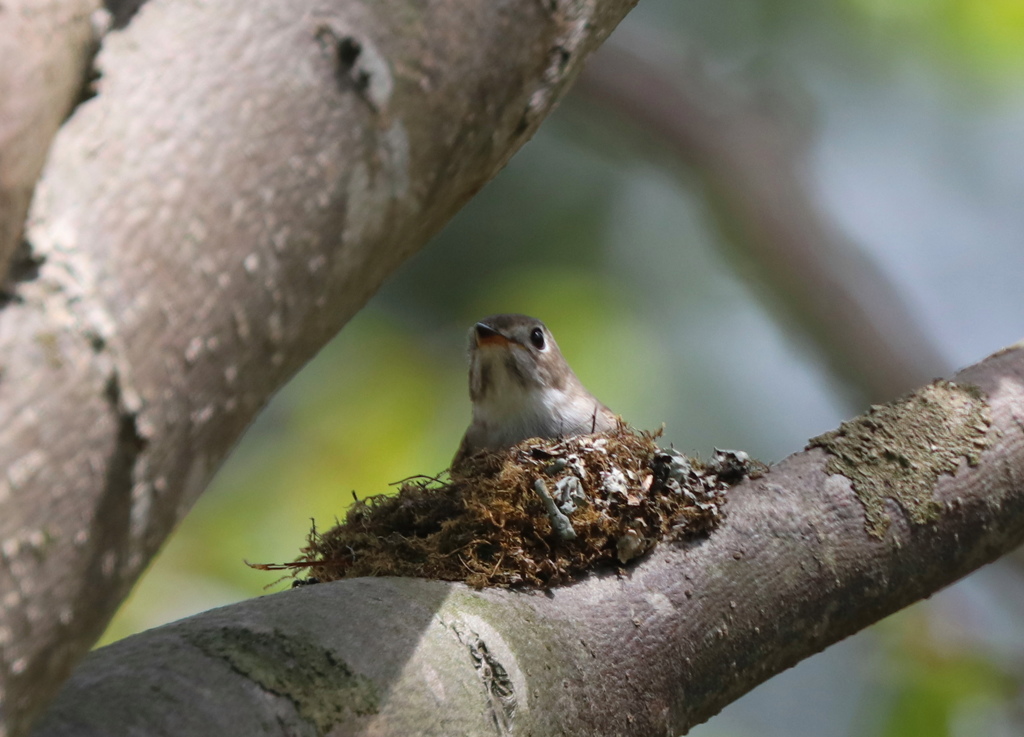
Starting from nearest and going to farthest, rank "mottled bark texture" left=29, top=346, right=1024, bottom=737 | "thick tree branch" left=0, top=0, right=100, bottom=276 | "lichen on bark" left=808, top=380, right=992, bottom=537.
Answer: "thick tree branch" left=0, top=0, right=100, bottom=276 → "mottled bark texture" left=29, top=346, right=1024, bottom=737 → "lichen on bark" left=808, top=380, right=992, bottom=537

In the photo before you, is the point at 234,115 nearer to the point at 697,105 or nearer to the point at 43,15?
the point at 43,15

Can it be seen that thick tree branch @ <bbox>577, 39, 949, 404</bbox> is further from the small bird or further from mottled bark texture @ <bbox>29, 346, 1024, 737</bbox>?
mottled bark texture @ <bbox>29, 346, 1024, 737</bbox>

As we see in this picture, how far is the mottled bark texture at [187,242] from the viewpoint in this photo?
0.88 metres

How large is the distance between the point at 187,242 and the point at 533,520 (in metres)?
1.49

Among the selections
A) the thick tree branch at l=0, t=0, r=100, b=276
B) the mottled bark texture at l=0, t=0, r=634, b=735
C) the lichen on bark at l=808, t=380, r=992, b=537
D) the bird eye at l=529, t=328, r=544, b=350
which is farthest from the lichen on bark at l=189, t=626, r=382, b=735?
the bird eye at l=529, t=328, r=544, b=350

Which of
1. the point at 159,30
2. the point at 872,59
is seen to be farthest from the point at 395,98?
the point at 872,59

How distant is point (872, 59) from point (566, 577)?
8488 millimetres

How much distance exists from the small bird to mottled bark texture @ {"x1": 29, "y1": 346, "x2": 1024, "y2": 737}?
1.74 meters

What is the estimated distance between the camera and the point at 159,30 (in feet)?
3.40

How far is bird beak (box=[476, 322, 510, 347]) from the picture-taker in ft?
13.8

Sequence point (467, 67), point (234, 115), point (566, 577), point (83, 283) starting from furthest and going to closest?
point (566, 577)
point (467, 67)
point (234, 115)
point (83, 283)

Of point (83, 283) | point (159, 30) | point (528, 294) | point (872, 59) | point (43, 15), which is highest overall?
point (872, 59)

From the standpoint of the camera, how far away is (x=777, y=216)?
6137mm

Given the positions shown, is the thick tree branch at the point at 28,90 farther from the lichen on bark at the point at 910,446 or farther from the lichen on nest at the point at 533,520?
the lichen on bark at the point at 910,446
